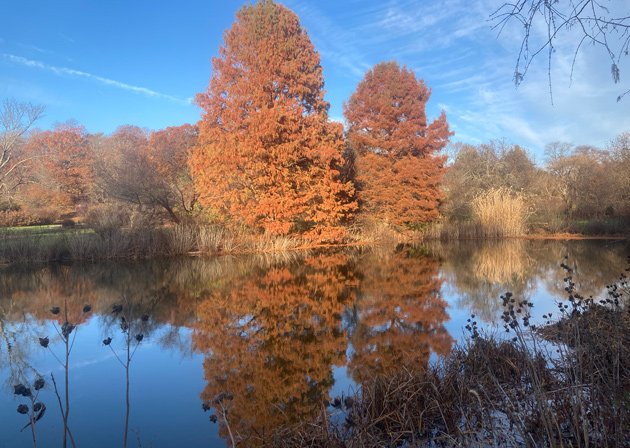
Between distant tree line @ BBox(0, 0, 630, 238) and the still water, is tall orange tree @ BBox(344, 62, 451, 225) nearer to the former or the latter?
distant tree line @ BBox(0, 0, 630, 238)

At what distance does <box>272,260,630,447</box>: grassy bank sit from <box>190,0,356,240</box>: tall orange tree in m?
12.7

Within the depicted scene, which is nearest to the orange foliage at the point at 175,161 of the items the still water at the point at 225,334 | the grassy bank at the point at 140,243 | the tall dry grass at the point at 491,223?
the grassy bank at the point at 140,243

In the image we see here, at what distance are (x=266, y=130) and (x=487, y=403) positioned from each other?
13.4m

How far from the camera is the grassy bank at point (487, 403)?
2.62 m

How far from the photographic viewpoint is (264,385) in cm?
442

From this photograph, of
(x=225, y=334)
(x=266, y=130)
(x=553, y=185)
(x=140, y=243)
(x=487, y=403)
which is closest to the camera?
(x=487, y=403)

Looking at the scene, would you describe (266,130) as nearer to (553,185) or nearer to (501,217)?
(501,217)

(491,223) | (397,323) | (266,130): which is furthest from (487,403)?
(491,223)

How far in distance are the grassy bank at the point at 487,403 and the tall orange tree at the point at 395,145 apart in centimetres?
Result: 1595

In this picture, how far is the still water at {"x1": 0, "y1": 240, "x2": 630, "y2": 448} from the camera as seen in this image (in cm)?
387

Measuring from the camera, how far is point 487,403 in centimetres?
331

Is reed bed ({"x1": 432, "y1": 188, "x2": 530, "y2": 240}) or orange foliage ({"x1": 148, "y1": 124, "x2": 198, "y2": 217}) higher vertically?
orange foliage ({"x1": 148, "y1": 124, "x2": 198, "y2": 217})

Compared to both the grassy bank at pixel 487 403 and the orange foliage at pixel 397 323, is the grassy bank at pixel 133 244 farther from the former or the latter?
the grassy bank at pixel 487 403

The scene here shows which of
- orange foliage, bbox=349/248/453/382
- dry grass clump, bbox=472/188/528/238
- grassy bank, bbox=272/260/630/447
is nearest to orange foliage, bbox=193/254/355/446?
orange foliage, bbox=349/248/453/382
